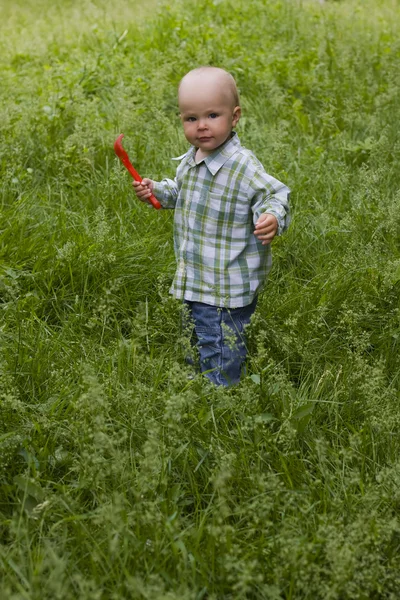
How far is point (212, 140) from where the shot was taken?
2.58 metres

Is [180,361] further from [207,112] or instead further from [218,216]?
[207,112]

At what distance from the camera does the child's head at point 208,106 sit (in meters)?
2.53

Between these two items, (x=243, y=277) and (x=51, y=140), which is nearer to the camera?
(x=243, y=277)

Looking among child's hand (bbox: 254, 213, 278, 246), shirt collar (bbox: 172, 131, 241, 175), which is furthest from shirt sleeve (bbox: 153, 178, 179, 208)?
child's hand (bbox: 254, 213, 278, 246)

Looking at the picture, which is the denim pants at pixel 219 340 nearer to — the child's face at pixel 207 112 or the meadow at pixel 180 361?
the meadow at pixel 180 361

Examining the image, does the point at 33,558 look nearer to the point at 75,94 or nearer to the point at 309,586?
the point at 309,586

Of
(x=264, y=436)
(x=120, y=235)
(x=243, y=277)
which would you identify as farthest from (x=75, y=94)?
(x=264, y=436)

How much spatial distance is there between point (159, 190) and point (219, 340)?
584 mm

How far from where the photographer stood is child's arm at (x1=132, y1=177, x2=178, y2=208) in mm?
2746

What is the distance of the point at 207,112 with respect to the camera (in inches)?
101

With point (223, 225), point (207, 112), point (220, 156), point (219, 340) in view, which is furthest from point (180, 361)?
point (207, 112)

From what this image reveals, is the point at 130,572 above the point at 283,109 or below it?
below

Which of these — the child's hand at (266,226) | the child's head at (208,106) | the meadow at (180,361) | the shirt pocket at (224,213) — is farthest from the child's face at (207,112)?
the meadow at (180,361)

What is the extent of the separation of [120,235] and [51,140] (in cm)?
111
